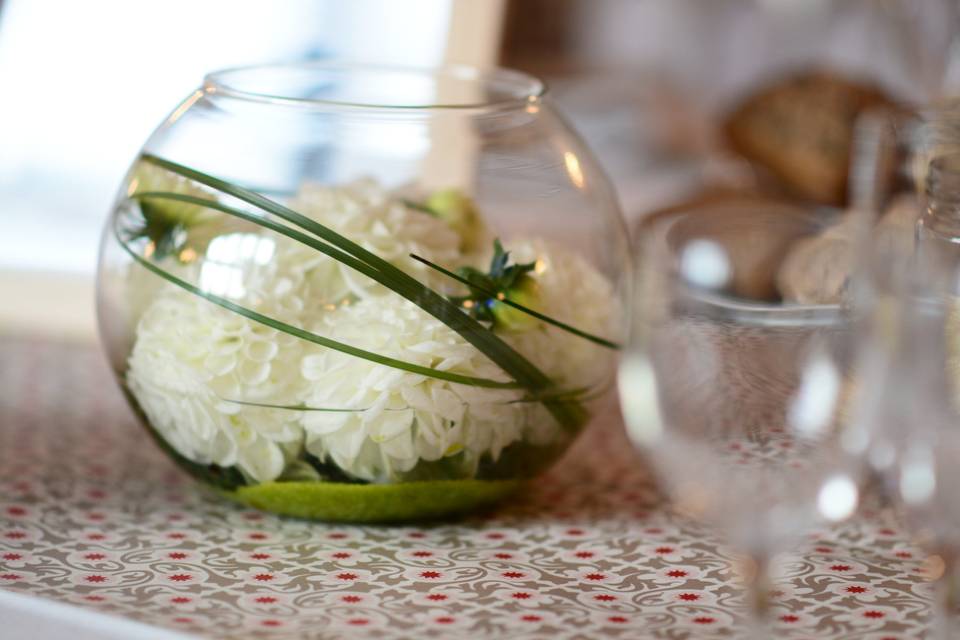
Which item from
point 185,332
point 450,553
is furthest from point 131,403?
point 450,553

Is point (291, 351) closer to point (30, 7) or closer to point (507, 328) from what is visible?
point (507, 328)

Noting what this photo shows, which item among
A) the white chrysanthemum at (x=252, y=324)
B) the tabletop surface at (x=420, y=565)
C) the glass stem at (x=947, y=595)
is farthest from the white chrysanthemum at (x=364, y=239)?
the glass stem at (x=947, y=595)

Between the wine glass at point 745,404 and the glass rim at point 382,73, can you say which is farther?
the glass rim at point 382,73

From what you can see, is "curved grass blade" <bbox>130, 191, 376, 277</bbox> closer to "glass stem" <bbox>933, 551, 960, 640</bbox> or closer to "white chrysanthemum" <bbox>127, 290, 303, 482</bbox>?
"white chrysanthemum" <bbox>127, 290, 303, 482</bbox>

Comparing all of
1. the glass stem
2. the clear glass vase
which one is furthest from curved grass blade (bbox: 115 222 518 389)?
the glass stem

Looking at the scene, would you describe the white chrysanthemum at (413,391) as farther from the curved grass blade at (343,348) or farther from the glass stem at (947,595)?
the glass stem at (947,595)

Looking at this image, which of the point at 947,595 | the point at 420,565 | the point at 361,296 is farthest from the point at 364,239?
the point at 947,595

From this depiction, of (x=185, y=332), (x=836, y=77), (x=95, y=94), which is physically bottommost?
(x=185, y=332)
